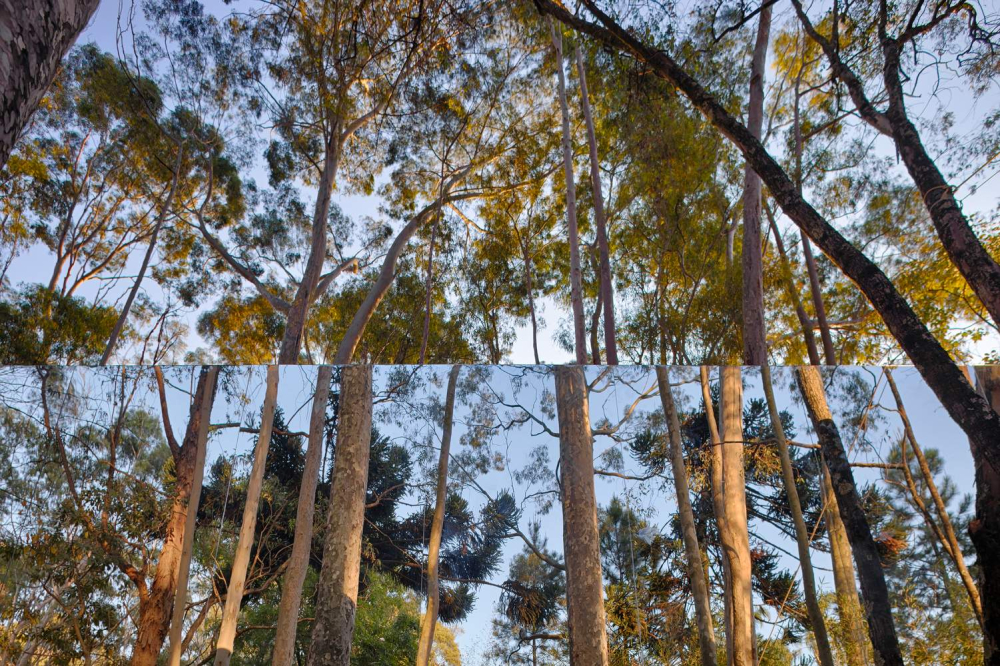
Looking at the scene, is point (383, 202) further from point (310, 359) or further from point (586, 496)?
point (586, 496)

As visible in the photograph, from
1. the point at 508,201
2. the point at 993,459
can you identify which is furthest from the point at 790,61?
the point at 993,459

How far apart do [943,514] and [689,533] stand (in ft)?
2.71

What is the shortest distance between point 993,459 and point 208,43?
7741 mm

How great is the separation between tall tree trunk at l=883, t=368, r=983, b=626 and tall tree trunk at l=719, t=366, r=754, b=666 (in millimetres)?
528

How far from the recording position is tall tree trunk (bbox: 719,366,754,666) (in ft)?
6.29

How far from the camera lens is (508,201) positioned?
798cm

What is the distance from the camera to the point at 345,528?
81.4 inches

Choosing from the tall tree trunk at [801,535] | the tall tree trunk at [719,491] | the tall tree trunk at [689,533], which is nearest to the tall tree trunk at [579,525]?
the tall tree trunk at [689,533]

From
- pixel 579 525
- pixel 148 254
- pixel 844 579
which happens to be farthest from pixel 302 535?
pixel 148 254

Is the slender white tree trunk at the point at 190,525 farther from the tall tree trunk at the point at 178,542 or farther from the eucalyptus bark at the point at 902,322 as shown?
the eucalyptus bark at the point at 902,322

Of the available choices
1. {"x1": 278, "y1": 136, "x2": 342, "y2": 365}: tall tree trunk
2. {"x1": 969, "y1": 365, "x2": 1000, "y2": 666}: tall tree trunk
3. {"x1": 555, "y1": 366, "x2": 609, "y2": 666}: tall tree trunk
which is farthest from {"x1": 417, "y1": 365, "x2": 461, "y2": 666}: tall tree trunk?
{"x1": 278, "y1": 136, "x2": 342, "y2": 365}: tall tree trunk

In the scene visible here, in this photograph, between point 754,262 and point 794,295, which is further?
point 794,295

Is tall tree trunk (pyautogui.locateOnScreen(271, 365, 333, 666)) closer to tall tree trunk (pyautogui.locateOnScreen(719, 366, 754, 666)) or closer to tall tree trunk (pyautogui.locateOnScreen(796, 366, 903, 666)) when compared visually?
tall tree trunk (pyautogui.locateOnScreen(719, 366, 754, 666))

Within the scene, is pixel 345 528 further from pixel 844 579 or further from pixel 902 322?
pixel 902 322
